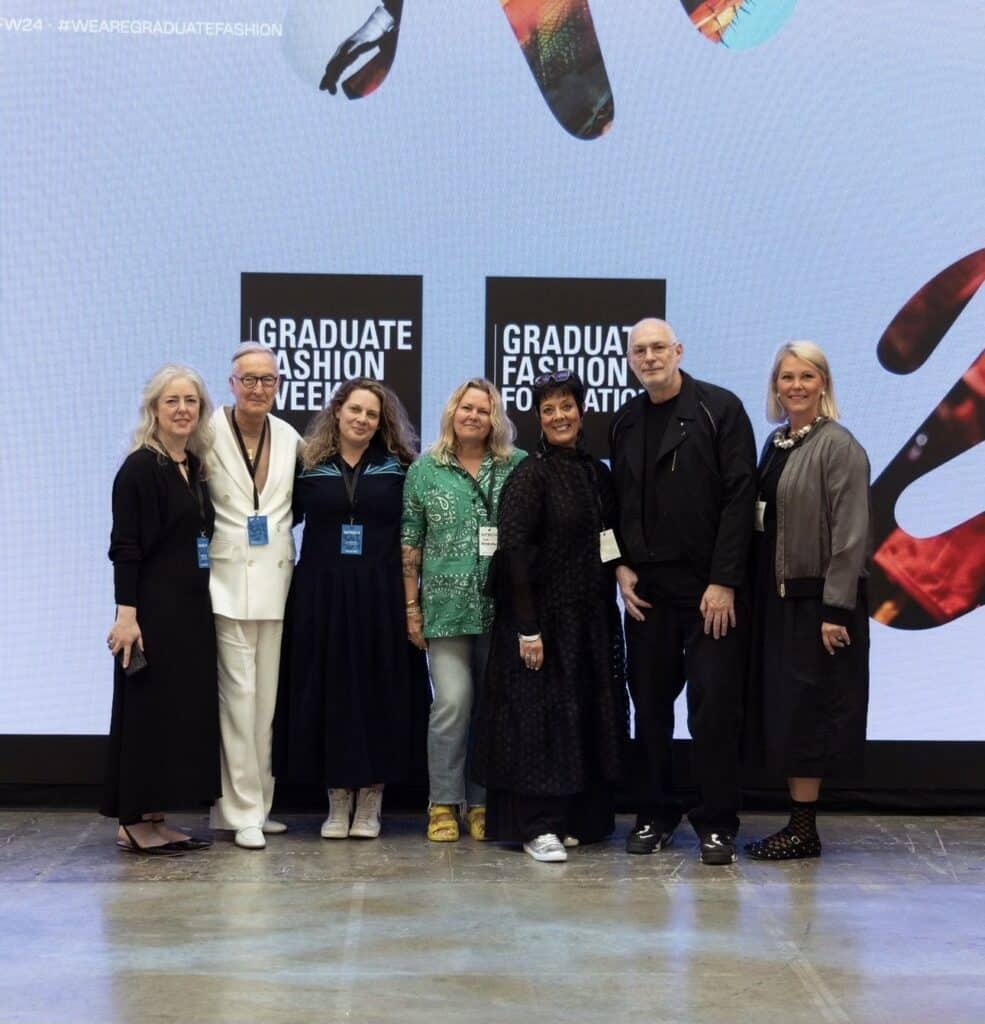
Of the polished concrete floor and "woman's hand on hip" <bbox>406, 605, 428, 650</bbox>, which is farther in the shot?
"woman's hand on hip" <bbox>406, 605, 428, 650</bbox>

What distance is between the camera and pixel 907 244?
202 inches

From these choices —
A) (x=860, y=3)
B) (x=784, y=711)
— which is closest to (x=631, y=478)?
(x=784, y=711)

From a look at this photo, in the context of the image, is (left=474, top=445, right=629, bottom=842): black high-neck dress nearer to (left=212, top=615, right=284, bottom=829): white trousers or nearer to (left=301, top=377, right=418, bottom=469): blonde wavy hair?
(left=301, top=377, right=418, bottom=469): blonde wavy hair

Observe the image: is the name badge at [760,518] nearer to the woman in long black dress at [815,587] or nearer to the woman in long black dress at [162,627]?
the woman in long black dress at [815,587]

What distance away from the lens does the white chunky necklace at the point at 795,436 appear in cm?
439

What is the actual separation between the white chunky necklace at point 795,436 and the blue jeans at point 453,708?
1.04 metres

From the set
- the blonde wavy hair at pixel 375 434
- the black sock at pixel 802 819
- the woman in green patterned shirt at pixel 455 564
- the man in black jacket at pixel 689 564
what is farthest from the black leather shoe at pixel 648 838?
the blonde wavy hair at pixel 375 434

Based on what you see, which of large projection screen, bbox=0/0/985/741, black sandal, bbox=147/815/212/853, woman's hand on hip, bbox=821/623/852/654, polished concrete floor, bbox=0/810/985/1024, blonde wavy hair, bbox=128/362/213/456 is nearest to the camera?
polished concrete floor, bbox=0/810/985/1024

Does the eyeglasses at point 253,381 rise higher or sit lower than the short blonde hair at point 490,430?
higher

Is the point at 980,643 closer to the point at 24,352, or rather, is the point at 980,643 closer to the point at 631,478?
the point at 631,478

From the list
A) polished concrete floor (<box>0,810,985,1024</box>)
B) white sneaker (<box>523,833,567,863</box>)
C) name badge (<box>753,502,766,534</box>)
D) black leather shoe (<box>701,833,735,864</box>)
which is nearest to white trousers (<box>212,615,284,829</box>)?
polished concrete floor (<box>0,810,985,1024</box>)

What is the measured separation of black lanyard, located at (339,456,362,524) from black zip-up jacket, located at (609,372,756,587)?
2.67ft

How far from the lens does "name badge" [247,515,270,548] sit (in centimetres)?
452

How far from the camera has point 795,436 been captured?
442 centimetres
